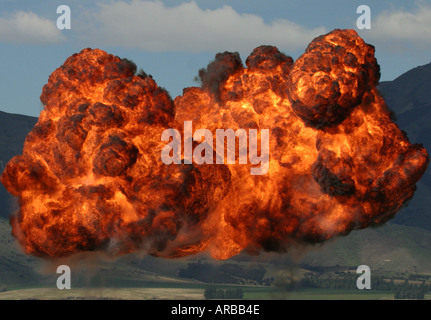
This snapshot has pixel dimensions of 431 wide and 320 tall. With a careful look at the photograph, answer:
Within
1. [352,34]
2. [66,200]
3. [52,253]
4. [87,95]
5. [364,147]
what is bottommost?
[52,253]

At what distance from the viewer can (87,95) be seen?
212 ft

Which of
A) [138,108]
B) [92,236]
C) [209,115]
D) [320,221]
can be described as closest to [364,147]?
[320,221]

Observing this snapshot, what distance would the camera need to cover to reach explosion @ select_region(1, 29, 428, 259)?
59750 millimetres

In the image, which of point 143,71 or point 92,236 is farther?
point 143,71

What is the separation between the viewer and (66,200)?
60781mm

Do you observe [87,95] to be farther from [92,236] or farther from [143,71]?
[92,236]

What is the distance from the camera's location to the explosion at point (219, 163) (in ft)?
196

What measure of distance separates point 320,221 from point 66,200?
20035mm

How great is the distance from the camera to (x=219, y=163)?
209 ft

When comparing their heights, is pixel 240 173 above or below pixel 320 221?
above

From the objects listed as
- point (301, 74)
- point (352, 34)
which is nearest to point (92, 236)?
point (301, 74)

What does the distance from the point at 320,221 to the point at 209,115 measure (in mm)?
12917

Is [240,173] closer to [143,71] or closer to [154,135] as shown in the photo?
[154,135]

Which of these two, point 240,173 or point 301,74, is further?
point 240,173
